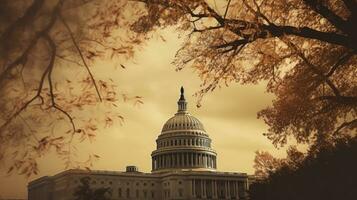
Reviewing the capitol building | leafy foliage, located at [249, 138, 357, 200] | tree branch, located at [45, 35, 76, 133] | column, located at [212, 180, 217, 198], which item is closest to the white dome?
the capitol building

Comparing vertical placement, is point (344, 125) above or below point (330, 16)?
below

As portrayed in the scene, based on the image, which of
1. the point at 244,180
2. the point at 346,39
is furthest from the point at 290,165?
the point at 244,180

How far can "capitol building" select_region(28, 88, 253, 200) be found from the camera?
124500 mm

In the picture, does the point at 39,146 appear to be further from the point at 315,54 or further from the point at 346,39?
the point at 315,54

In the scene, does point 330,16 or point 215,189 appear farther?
point 215,189

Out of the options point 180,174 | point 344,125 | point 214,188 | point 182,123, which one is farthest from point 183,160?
point 344,125

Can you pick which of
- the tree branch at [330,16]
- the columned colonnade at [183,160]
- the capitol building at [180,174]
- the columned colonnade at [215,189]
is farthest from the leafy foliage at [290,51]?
the columned colonnade at [183,160]

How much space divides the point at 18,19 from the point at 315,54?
1014 centimetres

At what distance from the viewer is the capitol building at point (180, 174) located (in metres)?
124

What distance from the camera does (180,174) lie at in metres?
126

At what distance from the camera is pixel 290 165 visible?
24.8m

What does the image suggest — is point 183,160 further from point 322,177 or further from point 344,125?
point 344,125

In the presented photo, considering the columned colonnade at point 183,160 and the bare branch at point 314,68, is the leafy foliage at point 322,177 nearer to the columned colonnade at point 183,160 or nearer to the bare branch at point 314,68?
the bare branch at point 314,68

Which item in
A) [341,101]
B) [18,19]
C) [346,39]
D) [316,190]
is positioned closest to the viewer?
[18,19]
